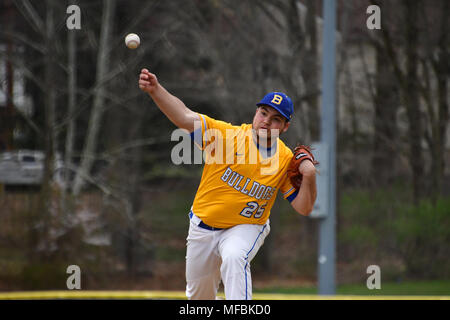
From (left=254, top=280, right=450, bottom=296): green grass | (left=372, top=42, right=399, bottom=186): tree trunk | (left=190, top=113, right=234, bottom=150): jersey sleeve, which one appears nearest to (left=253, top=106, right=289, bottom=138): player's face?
(left=190, top=113, right=234, bottom=150): jersey sleeve

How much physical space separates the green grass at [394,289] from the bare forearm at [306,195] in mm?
5280

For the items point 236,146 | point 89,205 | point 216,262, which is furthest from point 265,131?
point 89,205

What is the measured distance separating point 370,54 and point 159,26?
4122mm

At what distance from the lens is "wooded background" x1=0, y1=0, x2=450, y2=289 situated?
1005 centimetres

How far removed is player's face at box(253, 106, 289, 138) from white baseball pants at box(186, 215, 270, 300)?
2.15ft

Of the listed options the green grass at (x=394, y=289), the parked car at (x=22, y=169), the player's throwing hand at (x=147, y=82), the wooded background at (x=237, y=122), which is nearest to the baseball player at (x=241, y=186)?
the player's throwing hand at (x=147, y=82)

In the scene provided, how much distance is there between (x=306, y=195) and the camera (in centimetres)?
400

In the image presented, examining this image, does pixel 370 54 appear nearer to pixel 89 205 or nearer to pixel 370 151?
pixel 370 151

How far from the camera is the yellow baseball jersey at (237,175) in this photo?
3.99m

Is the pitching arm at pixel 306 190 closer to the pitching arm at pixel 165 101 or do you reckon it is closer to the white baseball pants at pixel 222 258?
the white baseball pants at pixel 222 258

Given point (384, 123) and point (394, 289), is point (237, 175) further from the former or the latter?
point (384, 123)

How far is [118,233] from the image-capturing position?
10805mm

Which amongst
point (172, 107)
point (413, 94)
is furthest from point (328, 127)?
point (172, 107)

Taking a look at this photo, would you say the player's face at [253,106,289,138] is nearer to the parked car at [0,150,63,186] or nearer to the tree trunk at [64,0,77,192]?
the parked car at [0,150,63,186]
